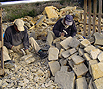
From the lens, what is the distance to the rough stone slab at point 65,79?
11.6 ft

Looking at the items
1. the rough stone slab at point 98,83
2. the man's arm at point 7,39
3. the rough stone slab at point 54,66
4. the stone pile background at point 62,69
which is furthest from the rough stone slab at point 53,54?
the rough stone slab at point 98,83

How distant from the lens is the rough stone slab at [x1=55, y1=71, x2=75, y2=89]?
3529 mm

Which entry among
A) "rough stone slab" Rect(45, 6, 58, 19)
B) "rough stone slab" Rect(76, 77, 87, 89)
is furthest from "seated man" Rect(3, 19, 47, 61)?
"rough stone slab" Rect(45, 6, 58, 19)

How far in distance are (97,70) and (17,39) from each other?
→ 2.99m

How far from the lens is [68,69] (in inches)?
158

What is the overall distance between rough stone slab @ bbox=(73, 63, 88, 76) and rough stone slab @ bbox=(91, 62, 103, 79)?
34cm

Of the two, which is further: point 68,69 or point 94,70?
Answer: point 68,69

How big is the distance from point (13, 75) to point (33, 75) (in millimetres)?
552

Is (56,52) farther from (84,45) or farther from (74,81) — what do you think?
(74,81)

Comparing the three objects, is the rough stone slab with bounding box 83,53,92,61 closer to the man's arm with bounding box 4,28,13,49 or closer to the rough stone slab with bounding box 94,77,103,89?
the rough stone slab with bounding box 94,77,103,89

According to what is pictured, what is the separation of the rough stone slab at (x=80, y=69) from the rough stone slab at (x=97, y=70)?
0.34m

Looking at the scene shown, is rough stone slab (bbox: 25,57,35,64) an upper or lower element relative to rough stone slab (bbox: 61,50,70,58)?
A: lower

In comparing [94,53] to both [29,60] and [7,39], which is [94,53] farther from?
[7,39]

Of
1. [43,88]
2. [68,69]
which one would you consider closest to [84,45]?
[68,69]
